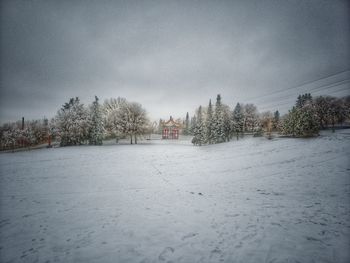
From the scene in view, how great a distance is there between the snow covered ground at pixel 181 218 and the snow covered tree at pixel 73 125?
2706 centimetres

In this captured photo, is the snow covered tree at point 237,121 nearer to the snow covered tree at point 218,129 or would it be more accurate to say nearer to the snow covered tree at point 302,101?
the snow covered tree at point 218,129

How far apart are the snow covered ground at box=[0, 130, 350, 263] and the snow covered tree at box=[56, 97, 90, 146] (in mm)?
27056

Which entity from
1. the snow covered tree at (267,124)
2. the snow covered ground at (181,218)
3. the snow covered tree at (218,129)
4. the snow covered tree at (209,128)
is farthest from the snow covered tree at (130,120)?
the snow covered tree at (267,124)

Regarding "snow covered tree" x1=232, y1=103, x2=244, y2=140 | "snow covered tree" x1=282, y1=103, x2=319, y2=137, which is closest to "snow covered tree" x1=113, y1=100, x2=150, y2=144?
"snow covered tree" x1=232, y1=103, x2=244, y2=140

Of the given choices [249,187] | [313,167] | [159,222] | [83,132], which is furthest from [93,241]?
[83,132]

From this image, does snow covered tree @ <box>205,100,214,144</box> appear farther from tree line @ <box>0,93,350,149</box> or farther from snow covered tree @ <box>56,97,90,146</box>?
snow covered tree @ <box>56,97,90,146</box>

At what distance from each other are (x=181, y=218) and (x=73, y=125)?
130 feet

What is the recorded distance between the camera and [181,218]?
6.52m

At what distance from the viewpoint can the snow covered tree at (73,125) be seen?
37188 mm

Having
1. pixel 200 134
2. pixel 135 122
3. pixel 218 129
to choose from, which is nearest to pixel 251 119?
pixel 218 129

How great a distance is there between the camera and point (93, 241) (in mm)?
5094

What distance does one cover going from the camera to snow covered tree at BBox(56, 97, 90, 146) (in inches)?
1464

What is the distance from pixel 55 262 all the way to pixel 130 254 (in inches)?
81.9

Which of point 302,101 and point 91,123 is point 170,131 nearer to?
point 91,123
